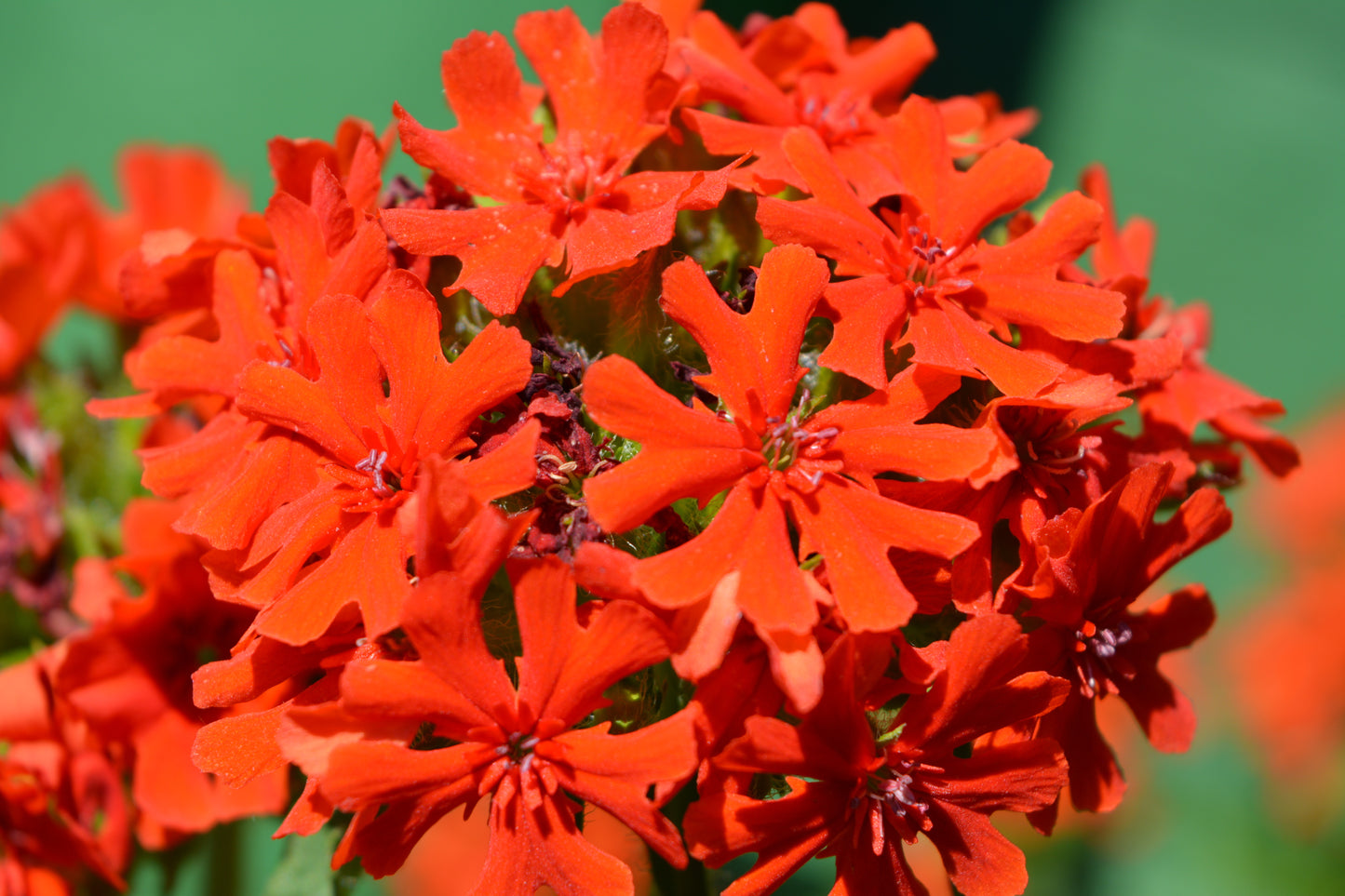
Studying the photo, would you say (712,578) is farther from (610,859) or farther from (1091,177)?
(1091,177)

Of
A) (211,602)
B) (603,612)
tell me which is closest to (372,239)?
(603,612)

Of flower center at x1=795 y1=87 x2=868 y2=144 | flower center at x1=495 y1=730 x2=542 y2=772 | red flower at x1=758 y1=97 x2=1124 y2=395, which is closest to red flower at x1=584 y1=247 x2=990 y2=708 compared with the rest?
red flower at x1=758 y1=97 x2=1124 y2=395

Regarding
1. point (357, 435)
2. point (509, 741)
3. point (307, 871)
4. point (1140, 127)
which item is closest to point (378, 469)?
point (357, 435)

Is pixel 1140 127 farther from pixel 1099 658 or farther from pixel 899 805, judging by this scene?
pixel 899 805

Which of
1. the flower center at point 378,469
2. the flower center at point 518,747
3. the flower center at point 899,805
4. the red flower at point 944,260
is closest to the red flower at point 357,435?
the flower center at point 378,469

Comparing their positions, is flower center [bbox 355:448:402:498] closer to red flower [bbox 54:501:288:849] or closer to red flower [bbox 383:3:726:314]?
red flower [bbox 383:3:726:314]

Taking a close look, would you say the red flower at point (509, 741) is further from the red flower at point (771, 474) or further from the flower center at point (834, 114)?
the flower center at point (834, 114)
